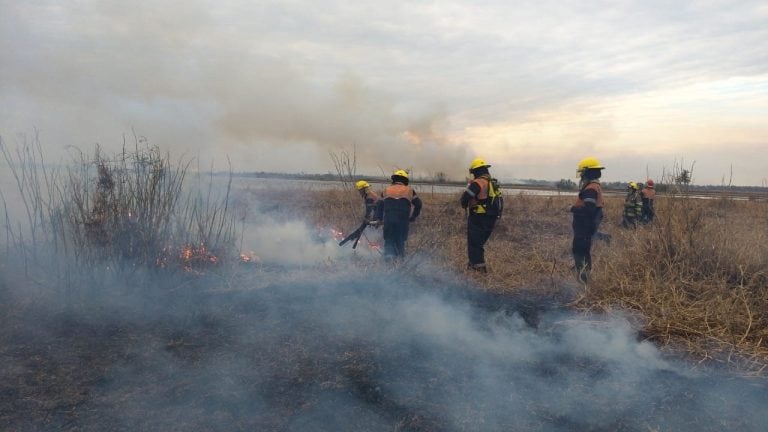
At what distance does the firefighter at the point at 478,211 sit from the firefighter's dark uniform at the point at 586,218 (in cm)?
128

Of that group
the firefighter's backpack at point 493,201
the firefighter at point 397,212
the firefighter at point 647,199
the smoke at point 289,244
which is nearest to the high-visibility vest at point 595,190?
the firefighter's backpack at point 493,201

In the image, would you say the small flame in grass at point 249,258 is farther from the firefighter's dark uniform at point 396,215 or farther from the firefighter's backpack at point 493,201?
the firefighter's backpack at point 493,201

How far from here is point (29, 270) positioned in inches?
243

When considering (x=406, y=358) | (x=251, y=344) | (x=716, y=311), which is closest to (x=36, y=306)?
(x=251, y=344)

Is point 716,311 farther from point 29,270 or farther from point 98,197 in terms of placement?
point 29,270

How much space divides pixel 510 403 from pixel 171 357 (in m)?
2.89

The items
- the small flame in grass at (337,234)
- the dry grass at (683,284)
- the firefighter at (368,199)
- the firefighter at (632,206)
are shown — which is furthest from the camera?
the firefighter at (632,206)

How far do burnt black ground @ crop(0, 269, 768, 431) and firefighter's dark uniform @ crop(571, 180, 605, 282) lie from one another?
2.06 metres

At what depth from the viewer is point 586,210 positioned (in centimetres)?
757

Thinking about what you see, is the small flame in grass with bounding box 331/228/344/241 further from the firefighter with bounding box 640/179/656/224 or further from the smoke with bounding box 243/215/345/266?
the firefighter with bounding box 640/179/656/224

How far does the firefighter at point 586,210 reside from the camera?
7.55m

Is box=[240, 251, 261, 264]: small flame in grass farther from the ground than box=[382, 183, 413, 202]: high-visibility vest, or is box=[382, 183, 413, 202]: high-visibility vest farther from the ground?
box=[382, 183, 413, 202]: high-visibility vest

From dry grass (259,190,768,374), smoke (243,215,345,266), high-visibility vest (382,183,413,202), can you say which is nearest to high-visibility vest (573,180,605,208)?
dry grass (259,190,768,374)

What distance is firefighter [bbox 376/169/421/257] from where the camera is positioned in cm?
827
